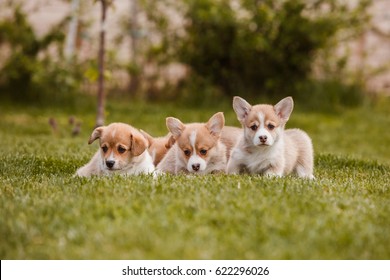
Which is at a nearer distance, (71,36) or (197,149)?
(197,149)

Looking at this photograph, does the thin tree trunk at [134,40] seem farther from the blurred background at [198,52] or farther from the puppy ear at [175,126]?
the puppy ear at [175,126]

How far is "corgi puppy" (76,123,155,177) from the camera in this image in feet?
19.2

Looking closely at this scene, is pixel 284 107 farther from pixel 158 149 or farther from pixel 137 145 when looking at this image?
pixel 158 149

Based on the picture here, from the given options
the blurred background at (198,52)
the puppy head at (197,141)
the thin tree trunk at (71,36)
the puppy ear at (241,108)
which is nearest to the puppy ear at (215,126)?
the puppy head at (197,141)

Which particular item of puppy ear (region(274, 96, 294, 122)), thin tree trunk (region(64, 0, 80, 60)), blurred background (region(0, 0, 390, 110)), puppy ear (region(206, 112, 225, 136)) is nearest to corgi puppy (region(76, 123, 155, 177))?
puppy ear (region(206, 112, 225, 136))

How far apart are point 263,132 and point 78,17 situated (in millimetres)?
10434

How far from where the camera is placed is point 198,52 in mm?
14703

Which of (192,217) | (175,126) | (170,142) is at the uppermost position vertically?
(175,126)

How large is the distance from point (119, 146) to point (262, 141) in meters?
1.29

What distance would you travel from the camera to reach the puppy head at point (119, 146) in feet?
19.2

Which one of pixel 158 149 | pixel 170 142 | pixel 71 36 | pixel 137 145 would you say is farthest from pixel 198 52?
pixel 137 145

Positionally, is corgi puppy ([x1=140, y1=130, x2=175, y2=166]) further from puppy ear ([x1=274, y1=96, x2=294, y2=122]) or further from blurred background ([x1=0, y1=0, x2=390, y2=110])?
blurred background ([x1=0, y1=0, x2=390, y2=110])
